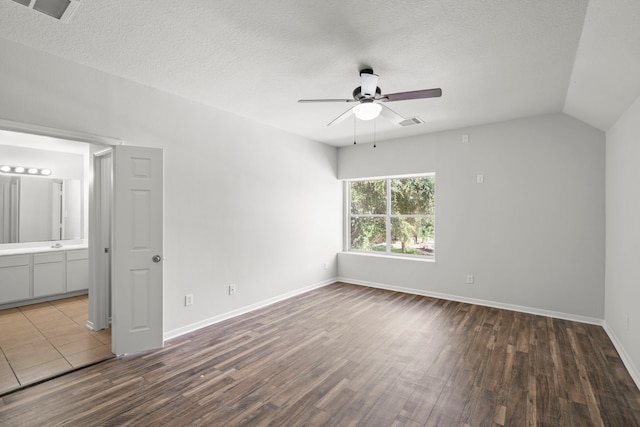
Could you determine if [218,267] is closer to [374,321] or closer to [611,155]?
[374,321]

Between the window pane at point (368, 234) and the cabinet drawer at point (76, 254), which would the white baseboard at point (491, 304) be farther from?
the cabinet drawer at point (76, 254)

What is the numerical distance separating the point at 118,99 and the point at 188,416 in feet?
9.41

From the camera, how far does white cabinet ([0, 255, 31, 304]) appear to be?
4.31 metres

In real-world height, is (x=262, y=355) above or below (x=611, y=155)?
below

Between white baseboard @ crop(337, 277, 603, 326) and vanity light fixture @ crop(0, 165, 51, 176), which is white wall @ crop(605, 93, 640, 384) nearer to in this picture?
white baseboard @ crop(337, 277, 603, 326)

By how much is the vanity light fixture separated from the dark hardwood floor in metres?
4.19

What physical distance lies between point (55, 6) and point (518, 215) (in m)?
5.19

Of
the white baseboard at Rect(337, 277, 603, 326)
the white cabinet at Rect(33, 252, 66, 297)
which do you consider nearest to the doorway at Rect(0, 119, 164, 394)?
the white cabinet at Rect(33, 252, 66, 297)

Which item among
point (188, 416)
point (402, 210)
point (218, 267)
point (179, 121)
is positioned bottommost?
point (188, 416)

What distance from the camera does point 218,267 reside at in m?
3.94

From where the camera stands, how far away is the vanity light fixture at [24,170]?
16.2 ft

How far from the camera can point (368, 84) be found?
2725 millimetres

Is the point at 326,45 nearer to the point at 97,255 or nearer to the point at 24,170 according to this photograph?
the point at 97,255

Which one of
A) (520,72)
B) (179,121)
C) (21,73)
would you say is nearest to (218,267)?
(179,121)
